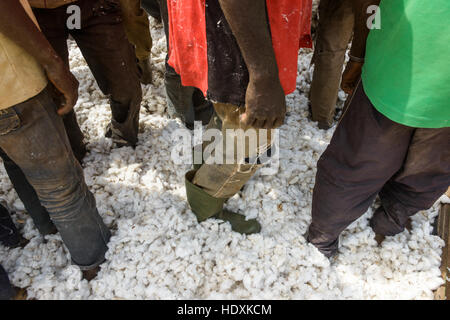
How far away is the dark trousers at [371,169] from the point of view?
4.00ft

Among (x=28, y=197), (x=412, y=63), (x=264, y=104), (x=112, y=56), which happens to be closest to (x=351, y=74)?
(x=412, y=63)

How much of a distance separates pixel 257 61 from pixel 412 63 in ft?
1.62

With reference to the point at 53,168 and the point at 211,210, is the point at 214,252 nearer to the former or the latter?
the point at 211,210

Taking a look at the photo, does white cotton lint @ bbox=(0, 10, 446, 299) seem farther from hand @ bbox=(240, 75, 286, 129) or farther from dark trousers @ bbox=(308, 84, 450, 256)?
hand @ bbox=(240, 75, 286, 129)

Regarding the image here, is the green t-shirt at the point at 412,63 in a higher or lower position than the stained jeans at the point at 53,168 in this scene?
higher

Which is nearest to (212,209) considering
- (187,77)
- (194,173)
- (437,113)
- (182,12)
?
(194,173)

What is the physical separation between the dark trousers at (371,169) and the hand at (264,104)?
0.36 meters

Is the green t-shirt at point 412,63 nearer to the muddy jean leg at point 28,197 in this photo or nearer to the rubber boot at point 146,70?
the muddy jean leg at point 28,197

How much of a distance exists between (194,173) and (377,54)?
3.12ft

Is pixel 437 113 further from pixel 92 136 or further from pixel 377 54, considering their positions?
pixel 92 136

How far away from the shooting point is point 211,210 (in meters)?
1.65

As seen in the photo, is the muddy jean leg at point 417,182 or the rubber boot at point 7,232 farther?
the rubber boot at point 7,232

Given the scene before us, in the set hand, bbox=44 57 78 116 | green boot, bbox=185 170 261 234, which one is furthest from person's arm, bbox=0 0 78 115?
green boot, bbox=185 170 261 234

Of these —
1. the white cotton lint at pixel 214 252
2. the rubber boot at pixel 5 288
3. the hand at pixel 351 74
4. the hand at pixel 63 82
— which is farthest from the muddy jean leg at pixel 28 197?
the hand at pixel 351 74
